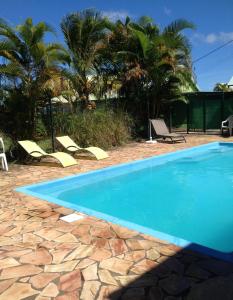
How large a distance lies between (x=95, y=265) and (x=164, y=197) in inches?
150

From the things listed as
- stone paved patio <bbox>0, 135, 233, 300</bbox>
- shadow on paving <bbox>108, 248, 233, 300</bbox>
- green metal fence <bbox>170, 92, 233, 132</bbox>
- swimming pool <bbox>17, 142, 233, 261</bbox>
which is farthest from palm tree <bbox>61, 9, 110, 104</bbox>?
shadow on paving <bbox>108, 248, 233, 300</bbox>

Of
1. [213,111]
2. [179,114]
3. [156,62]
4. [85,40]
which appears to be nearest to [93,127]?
[156,62]

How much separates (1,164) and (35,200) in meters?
4.01

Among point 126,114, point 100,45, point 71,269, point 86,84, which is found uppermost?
point 100,45

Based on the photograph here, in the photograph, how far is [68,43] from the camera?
15.0 m

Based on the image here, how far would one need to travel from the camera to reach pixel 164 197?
7066 mm

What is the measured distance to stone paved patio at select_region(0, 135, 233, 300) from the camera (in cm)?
296

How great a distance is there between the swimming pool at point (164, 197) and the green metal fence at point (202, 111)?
605 cm

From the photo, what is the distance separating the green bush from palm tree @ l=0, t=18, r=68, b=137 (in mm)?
1530

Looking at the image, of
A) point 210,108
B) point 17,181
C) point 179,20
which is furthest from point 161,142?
point 17,181

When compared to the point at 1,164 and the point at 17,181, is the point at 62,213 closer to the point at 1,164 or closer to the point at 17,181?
the point at 17,181

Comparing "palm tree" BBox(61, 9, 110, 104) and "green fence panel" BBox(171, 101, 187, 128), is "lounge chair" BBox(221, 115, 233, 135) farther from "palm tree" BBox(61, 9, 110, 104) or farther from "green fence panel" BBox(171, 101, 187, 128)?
A: "palm tree" BBox(61, 9, 110, 104)

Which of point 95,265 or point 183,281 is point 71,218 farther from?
point 183,281

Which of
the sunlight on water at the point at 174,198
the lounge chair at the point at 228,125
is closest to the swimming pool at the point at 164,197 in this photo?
the sunlight on water at the point at 174,198
